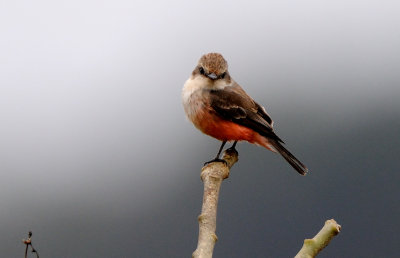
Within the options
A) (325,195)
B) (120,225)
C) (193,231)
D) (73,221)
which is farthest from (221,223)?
(73,221)

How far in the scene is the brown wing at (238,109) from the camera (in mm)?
8781

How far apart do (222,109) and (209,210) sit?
143 inches

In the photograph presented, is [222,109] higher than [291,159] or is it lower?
higher

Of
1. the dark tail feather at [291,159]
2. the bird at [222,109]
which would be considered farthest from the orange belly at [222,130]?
the dark tail feather at [291,159]

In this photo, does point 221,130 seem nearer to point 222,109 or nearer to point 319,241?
point 222,109

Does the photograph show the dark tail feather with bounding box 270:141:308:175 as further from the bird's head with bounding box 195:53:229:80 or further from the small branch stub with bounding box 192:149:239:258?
the small branch stub with bounding box 192:149:239:258

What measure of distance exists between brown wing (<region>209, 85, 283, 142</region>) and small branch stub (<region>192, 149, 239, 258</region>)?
7.57 ft

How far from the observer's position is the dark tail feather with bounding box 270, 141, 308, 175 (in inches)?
307

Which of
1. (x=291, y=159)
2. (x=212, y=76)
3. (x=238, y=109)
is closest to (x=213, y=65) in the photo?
(x=212, y=76)

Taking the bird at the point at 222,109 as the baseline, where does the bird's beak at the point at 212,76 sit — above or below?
above

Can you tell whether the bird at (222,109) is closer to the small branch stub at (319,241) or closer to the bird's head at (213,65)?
the bird's head at (213,65)

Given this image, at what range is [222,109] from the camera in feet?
29.2

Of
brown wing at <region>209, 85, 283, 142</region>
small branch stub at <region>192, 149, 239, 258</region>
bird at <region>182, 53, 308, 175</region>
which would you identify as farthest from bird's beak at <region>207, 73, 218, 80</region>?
small branch stub at <region>192, 149, 239, 258</region>

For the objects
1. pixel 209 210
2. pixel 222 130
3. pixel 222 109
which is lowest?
pixel 209 210
